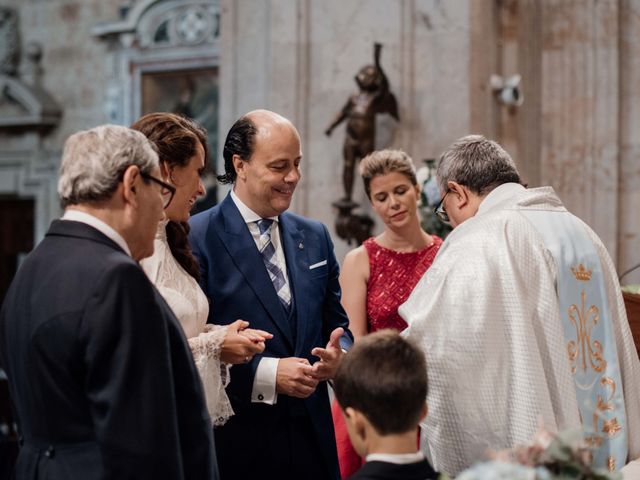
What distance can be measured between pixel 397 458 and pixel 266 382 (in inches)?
42.8

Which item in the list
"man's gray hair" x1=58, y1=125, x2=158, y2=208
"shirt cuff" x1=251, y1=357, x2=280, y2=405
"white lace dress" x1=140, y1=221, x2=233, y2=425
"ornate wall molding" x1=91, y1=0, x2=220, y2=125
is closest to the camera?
"man's gray hair" x1=58, y1=125, x2=158, y2=208

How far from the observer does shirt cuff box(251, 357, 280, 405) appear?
10.9 feet

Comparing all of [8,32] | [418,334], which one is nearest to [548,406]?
[418,334]

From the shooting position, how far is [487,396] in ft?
10.4

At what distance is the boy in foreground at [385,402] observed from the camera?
2301 mm

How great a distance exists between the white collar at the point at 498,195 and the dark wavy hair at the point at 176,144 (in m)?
0.88

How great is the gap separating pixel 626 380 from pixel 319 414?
1.00 metres

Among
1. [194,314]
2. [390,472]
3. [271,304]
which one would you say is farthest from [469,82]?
[390,472]

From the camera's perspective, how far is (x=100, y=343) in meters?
2.33

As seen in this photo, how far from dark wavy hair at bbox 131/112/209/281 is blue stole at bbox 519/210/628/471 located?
3.40ft

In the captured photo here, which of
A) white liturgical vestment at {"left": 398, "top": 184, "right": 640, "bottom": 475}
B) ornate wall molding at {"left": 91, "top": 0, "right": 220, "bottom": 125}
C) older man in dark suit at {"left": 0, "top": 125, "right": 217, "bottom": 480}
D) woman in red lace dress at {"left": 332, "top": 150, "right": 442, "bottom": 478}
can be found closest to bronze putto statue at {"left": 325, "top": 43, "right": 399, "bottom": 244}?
woman in red lace dress at {"left": 332, "top": 150, "right": 442, "bottom": 478}

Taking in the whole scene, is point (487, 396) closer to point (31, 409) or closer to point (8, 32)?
point (31, 409)

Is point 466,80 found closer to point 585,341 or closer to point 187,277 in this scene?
point 585,341

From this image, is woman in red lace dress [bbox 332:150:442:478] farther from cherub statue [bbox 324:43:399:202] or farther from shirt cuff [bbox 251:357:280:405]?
cherub statue [bbox 324:43:399:202]
